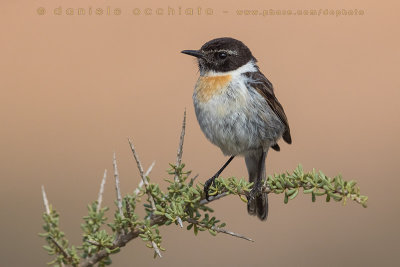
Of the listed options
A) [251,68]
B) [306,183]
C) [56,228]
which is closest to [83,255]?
Result: [56,228]

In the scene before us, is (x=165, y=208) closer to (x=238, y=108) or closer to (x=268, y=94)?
(x=238, y=108)

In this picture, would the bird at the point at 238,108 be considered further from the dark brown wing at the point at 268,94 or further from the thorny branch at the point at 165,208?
the thorny branch at the point at 165,208

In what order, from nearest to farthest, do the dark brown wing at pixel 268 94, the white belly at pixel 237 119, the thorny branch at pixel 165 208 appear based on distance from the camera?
the thorny branch at pixel 165 208 → the white belly at pixel 237 119 → the dark brown wing at pixel 268 94

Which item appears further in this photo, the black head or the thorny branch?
the black head

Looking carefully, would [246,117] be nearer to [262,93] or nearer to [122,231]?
[262,93]

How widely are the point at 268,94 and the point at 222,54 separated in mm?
396

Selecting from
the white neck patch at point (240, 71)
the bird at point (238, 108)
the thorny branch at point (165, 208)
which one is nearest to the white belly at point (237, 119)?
the bird at point (238, 108)

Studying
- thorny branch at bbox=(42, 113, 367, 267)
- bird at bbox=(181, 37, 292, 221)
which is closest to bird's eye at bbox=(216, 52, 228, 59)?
bird at bbox=(181, 37, 292, 221)

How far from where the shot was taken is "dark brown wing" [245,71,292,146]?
2.91m

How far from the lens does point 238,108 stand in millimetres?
2781

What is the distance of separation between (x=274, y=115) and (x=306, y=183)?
1448 millimetres

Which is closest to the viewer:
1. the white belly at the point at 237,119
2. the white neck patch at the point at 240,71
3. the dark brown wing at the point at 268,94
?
the white belly at the point at 237,119

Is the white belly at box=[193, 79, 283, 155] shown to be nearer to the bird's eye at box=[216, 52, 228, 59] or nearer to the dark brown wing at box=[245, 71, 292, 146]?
the dark brown wing at box=[245, 71, 292, 146]

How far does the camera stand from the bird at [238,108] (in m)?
2.77
